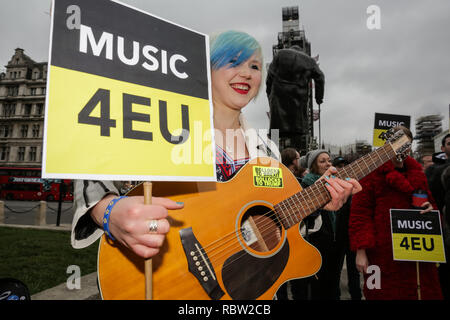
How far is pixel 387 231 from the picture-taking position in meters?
2.25

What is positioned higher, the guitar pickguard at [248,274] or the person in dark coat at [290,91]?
the person in dark coat at [290,91]

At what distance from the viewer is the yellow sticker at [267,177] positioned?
1395 mm

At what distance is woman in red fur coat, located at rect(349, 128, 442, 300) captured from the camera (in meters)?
2.13

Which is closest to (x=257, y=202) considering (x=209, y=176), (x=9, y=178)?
(x=209, y=176)

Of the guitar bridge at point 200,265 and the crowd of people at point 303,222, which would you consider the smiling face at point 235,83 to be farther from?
the guitar bridge at point 200,265

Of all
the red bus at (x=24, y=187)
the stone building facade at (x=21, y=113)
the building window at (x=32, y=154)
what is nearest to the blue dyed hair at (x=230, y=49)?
the red bus at (x=24, y=187)

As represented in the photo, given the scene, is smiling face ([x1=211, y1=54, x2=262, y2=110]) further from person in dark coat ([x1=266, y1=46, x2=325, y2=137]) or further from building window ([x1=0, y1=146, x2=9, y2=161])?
building window ([x1=0, y1=146, x2=9, y2=161])

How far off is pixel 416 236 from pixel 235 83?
6.94 ft

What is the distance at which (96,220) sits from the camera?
105 centimetres

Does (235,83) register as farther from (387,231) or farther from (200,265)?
(387,231)

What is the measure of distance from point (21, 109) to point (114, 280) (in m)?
48.5

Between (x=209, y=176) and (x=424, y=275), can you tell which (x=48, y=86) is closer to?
(x=209, y=176)

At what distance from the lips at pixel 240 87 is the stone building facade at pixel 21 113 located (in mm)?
43936

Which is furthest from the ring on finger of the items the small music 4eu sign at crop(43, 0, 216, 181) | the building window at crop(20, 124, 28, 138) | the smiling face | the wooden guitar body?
the building window at crop(20, 124, 28, 138)
